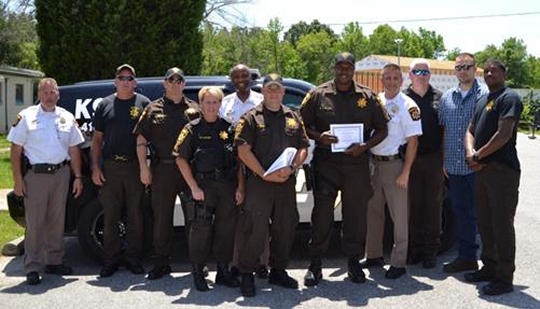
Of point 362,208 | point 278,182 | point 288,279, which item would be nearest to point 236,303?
point 288,279

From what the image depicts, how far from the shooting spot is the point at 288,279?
507cm

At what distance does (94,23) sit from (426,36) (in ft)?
301

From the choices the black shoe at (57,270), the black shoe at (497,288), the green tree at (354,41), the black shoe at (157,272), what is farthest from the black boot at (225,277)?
the green tree at (354,41)

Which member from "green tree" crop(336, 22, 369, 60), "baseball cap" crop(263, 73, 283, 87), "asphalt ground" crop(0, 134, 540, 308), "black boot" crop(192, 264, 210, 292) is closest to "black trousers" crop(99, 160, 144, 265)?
"asphalt ground" crop(0, 134, 540, 308)

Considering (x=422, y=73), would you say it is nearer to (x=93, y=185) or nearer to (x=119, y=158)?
(x=119, y=158)

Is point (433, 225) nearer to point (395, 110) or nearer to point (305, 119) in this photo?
point (395, 110)

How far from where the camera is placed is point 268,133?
484cm

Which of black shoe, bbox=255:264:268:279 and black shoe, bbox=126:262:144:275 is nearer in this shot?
black shoe, bbox=255:264:268:279

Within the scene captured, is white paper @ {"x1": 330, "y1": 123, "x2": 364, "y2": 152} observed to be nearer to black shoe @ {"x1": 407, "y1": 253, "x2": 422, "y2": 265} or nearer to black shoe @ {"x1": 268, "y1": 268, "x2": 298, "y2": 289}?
black shoe @ {"x1": 268, "y1": 268, "x2": 298, "y2": 289}

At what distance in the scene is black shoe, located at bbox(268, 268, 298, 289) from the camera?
5043 mm

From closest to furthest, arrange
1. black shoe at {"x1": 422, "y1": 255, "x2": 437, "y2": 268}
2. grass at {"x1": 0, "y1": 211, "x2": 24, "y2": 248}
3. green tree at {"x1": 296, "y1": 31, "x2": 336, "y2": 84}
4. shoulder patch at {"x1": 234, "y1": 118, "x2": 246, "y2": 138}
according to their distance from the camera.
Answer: shoulder patch at {"x1": 234, "y1": 118, "x2": 246, "y2": 138} < black shoe at {"x1": 422, "y1": 255, "x2": 437, "y2": 268} < grass at {"x1": 0, "y1": 211, "x2": 24, "y2": 248} < green tree at {"x1": 296, "y1": 31, "x2": 336, "y2": 84}

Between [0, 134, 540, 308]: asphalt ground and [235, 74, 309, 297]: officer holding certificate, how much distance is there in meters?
0.36

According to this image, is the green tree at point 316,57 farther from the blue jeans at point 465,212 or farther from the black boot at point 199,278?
the black boot at point 199,278

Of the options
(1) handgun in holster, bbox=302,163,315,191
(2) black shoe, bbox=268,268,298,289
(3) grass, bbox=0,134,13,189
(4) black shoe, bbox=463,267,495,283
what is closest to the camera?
(2) black shoe, bbox=268,268,298,289
